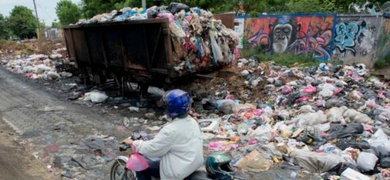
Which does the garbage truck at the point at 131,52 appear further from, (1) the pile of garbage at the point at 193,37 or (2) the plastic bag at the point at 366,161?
(2) the plastic bag at the point at 366,161

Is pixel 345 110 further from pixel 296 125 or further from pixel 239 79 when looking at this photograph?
pixel 239 79

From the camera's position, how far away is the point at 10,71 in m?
14.8

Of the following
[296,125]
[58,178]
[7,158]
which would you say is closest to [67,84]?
[7,158]

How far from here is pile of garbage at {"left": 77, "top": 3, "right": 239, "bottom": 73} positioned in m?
6.64

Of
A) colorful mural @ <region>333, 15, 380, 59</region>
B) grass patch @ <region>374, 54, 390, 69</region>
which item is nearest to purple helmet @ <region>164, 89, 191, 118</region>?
grass patch @ <region>374, 54, 390, 69</region>

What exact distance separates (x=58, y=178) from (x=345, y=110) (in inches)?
199

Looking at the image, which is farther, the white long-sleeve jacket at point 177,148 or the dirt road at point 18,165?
the dirt road at point 18,165

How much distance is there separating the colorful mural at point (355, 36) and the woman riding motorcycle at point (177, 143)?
470 inches

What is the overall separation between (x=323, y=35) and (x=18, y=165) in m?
12.9

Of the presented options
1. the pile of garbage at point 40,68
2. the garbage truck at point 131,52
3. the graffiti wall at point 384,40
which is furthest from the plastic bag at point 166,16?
the graffiti wall at point 384,40

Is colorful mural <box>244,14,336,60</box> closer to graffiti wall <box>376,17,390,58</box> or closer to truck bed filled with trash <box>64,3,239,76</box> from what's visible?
graffiti wall <box>376,17,390,58</box>

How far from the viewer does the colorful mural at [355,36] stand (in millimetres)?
12461

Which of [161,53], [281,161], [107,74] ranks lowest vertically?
[281,161]

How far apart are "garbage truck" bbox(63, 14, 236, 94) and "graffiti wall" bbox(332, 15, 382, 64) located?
7.89 m
